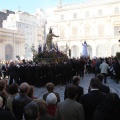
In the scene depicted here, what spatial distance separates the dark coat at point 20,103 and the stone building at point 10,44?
140 ft

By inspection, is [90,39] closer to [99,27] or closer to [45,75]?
[99,27]

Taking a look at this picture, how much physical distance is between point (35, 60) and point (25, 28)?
159 ft

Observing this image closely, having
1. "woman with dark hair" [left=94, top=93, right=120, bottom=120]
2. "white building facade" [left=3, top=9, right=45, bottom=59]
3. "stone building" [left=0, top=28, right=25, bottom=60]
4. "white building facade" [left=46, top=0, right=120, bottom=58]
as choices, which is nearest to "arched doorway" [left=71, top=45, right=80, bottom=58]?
"white building facade" [left=46, top=0, right=120, bottom=58]

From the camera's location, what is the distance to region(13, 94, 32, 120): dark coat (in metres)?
5.41

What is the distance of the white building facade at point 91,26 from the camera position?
5106 centimetres

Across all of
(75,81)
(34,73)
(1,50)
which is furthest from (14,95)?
(1,50)

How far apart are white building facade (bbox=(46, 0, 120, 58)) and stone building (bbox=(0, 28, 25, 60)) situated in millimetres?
8705

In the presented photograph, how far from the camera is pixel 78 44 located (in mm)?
54281

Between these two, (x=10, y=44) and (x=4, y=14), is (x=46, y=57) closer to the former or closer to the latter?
(x=10, y=44)

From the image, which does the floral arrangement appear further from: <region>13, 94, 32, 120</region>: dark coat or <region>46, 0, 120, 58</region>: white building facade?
<region>46, 0, 120, 58</region>: white building facade

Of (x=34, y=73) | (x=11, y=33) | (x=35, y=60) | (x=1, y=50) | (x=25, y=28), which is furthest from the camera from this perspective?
(x=25, y=28)

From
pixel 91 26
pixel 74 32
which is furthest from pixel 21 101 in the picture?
pixel 74 32

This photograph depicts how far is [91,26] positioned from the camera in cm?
5309

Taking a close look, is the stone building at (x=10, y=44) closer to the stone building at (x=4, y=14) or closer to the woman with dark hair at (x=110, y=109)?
the stone building at (x=4, y=14)
